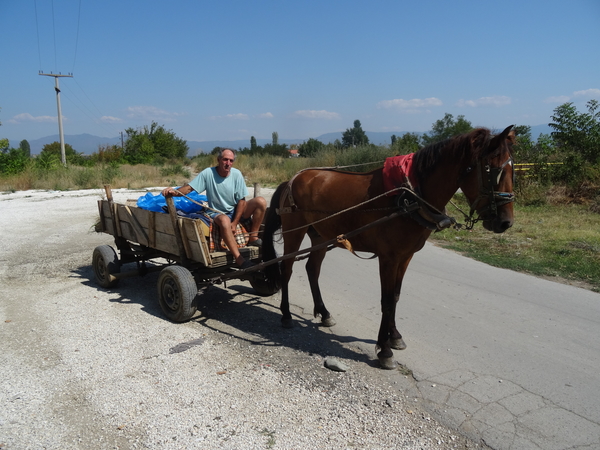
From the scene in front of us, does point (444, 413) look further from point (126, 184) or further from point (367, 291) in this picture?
point (126, 184)

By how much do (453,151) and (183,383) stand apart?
2999 millimetres

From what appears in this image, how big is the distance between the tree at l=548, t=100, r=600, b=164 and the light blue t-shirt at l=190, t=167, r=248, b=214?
13.2 metres

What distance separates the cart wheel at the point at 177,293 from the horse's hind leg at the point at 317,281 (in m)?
1.35

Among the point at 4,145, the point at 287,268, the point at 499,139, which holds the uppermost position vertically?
the point at 4,145

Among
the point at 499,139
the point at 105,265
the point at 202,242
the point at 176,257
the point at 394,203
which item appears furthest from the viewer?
the point at 105,265

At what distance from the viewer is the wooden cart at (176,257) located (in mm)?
4785

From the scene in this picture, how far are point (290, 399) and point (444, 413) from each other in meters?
1.16

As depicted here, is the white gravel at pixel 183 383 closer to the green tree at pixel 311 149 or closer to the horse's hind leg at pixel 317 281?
the horse's hind leg at pixel 317 281

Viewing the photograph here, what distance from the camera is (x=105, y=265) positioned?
6.15 metres

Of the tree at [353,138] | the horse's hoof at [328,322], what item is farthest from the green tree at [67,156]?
the horse's hoof at [328,322]

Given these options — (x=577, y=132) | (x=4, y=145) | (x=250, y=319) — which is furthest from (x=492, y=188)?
(x=4, y=145)

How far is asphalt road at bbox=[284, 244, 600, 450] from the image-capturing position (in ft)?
10.00

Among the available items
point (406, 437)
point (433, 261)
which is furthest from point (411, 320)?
point (433, 261)

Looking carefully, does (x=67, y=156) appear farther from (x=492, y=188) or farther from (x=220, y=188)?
(x=492, y=188)
